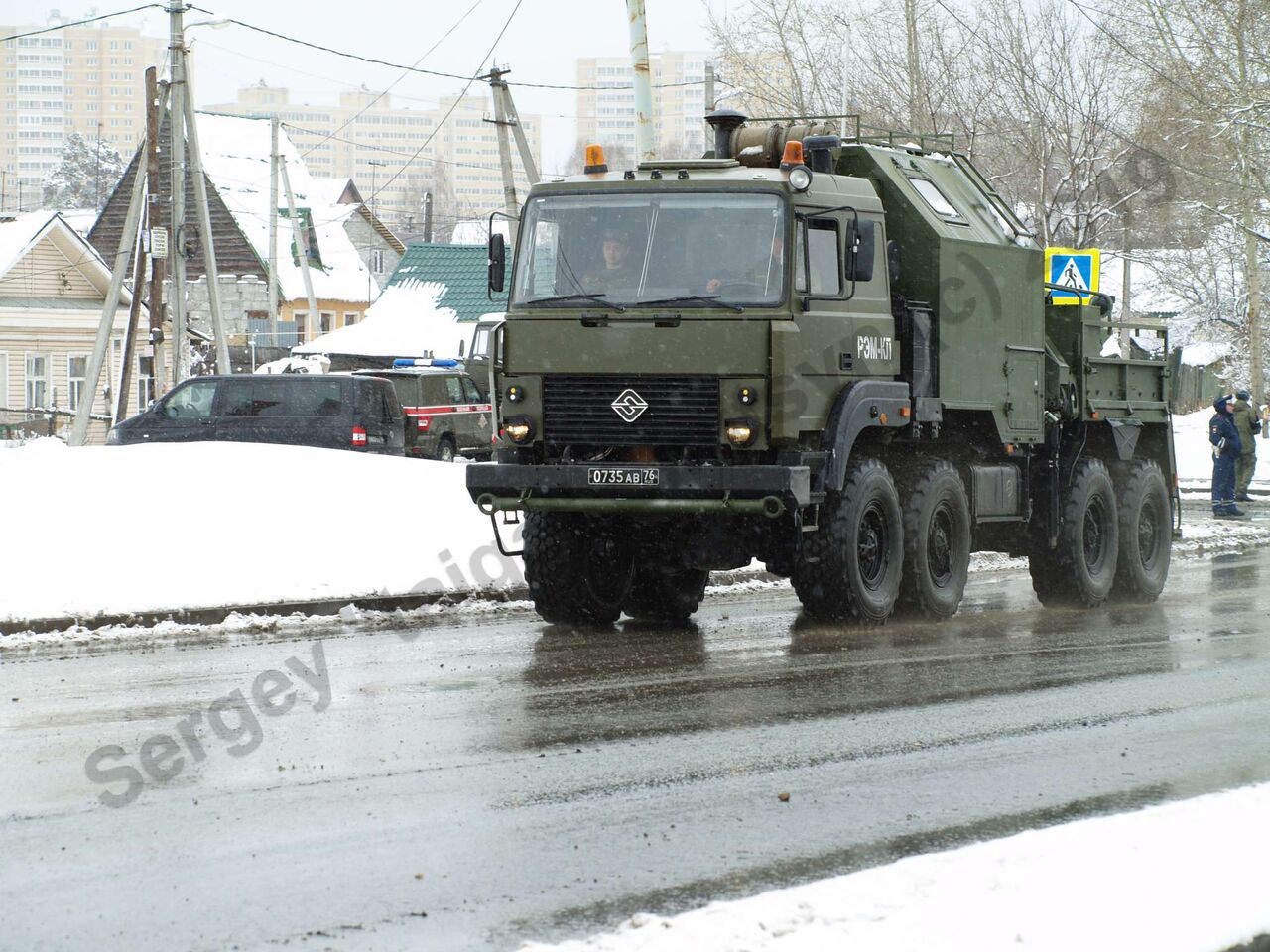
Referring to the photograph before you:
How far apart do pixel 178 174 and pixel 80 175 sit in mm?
105087

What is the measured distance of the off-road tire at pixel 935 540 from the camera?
12945 millimetres

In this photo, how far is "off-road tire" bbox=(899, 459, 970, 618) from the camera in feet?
42.5

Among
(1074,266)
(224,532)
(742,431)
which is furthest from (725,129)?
→ (1074,266)

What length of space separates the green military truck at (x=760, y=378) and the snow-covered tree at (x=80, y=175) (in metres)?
117

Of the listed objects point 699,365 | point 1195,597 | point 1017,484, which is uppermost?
→ point 699,365

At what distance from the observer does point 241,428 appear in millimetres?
27766

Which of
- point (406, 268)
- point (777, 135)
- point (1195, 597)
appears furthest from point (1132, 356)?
point (406, 268)

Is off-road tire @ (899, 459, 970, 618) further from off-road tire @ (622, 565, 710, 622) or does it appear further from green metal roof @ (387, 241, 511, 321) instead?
green metal roof @ (387, 241, 511, 321)

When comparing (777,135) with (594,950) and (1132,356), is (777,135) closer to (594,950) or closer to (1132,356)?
(1132,356)

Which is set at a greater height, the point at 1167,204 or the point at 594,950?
the point at 1167,204

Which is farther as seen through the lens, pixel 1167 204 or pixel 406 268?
pixel 406 268

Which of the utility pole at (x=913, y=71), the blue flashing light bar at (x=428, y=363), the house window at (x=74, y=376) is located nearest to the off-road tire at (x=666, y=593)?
the blue flashing light bar at (x=428, y=363)

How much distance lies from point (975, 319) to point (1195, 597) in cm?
393

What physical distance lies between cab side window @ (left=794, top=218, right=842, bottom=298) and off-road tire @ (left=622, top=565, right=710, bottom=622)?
2557 mm
